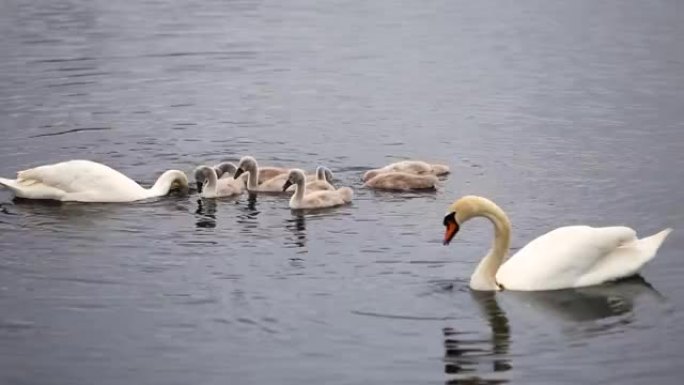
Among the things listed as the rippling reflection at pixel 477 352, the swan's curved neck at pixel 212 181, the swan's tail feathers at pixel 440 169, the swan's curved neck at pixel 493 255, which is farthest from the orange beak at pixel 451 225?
the swan's tail feathers at pixel 440 169

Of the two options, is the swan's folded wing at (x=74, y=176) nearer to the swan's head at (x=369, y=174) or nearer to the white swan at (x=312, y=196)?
the white swan at (x=312, y=196)

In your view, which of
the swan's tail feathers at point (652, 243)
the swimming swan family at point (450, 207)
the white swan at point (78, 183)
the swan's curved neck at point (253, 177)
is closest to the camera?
the swimming swan family at point (450, 207)

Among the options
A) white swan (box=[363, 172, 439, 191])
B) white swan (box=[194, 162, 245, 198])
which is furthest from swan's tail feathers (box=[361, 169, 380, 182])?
white swan (box=[194, 162, 245, 198])

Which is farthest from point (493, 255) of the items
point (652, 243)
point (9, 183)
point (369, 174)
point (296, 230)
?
point (9, 183)

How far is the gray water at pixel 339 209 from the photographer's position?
1276 centimetres

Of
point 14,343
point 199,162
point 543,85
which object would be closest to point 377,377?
point 14,343

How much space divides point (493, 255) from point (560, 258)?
0.62m

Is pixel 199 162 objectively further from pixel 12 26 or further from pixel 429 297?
pixel 12 26

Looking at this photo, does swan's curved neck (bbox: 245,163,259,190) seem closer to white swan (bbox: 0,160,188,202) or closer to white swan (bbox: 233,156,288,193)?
white swan (bbox: 233,156,288,193)

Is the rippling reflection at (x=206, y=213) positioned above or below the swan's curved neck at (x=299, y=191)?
below

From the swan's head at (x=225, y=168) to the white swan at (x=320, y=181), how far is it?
78 centimetres

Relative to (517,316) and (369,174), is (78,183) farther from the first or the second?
(517,316)

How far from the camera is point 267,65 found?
28.6 metres

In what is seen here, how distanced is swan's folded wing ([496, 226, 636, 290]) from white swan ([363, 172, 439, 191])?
3.64 m
